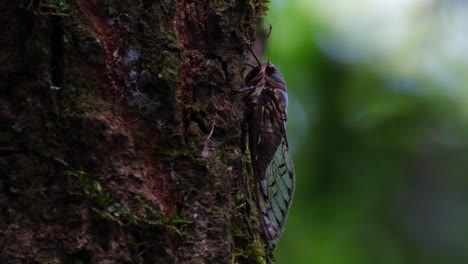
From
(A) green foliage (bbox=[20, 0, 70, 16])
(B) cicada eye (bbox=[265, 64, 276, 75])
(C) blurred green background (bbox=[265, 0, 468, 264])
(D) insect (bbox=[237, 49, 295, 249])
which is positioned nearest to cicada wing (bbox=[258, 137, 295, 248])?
(D) insect (bbox=[237, 49, 295, 249])

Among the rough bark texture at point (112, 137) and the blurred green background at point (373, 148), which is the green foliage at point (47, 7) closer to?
the rough bark texture at point (112, 137)

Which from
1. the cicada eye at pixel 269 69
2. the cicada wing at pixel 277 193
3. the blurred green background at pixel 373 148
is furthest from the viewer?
the blurred green background at pixel 373 148

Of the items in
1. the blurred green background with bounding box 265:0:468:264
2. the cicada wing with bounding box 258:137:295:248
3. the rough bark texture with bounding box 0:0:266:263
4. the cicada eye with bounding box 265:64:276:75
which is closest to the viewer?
the rough bark texture with bounding box 0:0:266:263

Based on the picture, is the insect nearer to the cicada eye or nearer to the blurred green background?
the cicada eye

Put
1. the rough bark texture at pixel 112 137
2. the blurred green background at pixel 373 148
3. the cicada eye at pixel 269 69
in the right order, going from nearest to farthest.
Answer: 1. the rough bark texture at pixel 112 137
2. the cicada eye at pixel 269 69
3. the blurred green background at pixel 373 148

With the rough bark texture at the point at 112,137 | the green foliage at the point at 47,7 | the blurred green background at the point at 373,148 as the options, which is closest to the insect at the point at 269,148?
the rough bark texture at the point at 112,137

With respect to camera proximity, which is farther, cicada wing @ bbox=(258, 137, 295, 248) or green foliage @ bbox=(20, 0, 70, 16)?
cicada wing @ bbox=(258, 137, 295, 248)

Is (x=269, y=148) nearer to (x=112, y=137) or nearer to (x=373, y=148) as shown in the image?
(x=112, y=137)
